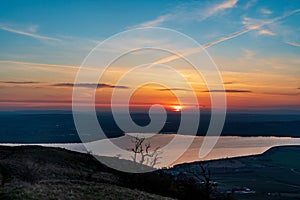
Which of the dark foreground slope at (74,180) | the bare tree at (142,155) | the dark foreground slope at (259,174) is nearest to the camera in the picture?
the dark foreground slope at (74,180)

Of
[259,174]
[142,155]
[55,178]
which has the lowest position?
[259,174]

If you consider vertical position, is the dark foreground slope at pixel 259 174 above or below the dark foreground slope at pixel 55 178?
below

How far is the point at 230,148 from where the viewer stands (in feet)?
562

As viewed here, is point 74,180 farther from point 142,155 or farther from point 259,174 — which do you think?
point 259,174

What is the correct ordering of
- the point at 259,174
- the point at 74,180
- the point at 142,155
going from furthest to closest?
the point at 259,174 → the point at 142,155 → the point at 74,180

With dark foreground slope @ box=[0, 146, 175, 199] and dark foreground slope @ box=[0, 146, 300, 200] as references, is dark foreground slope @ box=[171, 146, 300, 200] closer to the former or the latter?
dark foreground slope @ box=[0, 146, 300, 200]

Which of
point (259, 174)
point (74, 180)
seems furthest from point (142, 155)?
point (259, 174)

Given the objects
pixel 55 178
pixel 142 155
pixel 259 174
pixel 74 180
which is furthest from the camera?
pixel 259 174

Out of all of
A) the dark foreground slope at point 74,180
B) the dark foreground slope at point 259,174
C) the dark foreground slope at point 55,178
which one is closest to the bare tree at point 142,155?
the dark foreground slope at point 74,180

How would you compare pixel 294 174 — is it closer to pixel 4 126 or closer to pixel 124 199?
pixel 124 199

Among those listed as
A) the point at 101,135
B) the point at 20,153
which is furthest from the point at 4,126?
the point at 20,153

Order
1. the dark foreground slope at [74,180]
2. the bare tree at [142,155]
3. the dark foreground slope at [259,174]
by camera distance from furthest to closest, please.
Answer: the dark foreground slope at [259,174] → the bare tree at [142,155] → the dark foreground slope at [74,180]

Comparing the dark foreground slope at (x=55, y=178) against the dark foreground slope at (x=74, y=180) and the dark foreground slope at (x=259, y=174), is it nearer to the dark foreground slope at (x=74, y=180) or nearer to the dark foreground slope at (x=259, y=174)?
the dark foreground slope at (x=74, y=180)

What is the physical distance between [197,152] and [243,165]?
18800 mm
